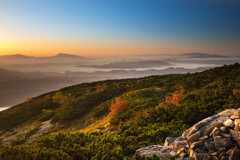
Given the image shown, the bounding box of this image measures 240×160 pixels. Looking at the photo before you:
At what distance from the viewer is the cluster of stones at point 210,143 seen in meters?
5.92

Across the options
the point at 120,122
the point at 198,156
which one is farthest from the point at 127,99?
the point at 198,156

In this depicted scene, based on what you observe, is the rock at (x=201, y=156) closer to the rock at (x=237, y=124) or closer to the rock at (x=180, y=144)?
the rock at (x=180, y=144)

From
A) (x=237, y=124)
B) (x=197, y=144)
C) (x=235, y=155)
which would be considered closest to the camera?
(x=235, y=155)

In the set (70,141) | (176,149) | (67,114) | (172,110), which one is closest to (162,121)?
(172,110)

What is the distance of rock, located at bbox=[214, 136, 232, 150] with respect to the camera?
6.03 meters

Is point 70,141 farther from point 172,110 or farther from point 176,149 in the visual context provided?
point 172,110

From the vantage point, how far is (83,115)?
2839 cm

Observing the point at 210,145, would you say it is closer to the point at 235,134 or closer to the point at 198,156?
the point at 198,156

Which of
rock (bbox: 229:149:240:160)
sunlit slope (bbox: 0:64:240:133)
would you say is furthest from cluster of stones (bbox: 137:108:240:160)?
sunlit slope (bbox: 0:64:240:133)

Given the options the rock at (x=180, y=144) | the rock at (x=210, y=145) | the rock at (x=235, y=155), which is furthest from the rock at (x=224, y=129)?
the rock at (x=180, y=144)

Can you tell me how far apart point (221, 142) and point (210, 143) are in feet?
1.29

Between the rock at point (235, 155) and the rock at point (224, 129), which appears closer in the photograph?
the rock at point (235, 155)

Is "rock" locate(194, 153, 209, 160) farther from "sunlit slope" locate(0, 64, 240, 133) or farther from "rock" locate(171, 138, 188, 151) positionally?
"sunlit slope" locate(0, 64, 240, 133)

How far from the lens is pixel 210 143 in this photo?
20.7 feet
